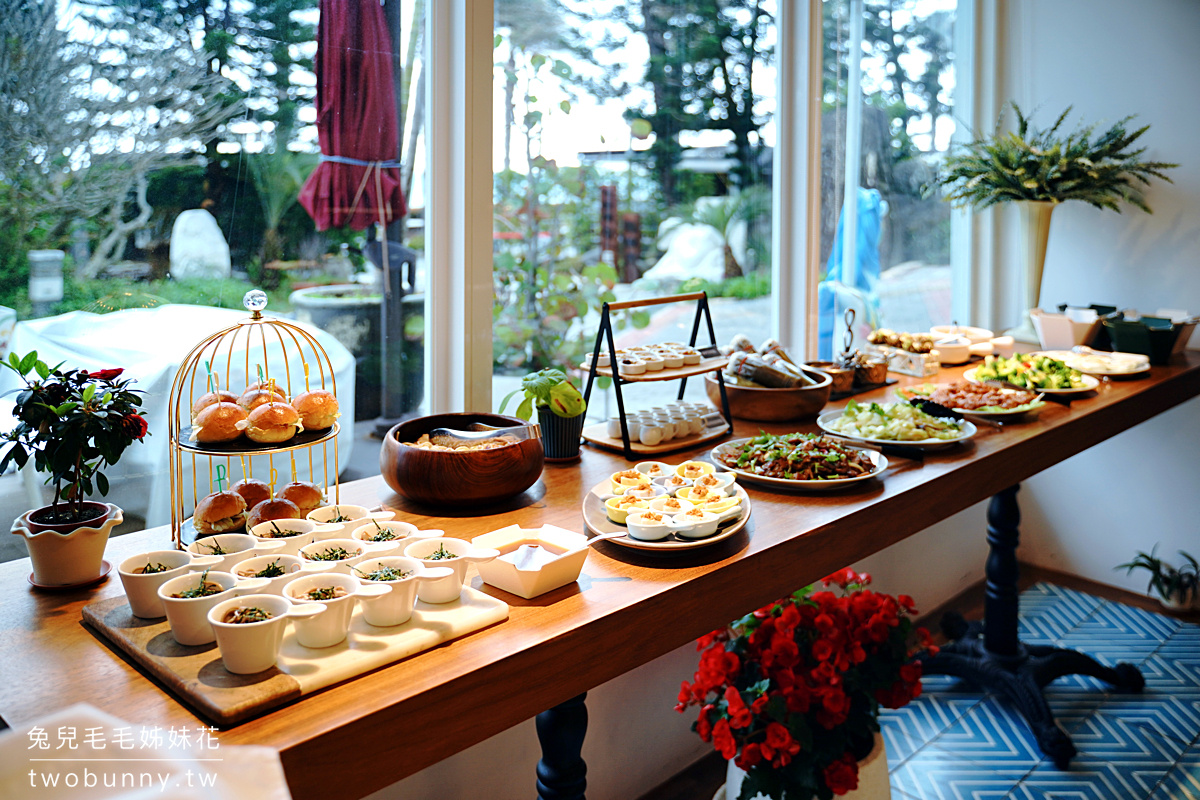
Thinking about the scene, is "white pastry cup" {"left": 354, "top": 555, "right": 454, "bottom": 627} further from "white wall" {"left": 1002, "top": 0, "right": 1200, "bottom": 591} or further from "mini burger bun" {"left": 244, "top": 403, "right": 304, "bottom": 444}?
"white wall" {"left": 1002, "top": 0, "right": 1200, "bottom": 591}

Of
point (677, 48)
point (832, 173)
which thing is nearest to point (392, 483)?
point (677, 48)

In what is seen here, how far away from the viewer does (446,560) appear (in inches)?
47.5

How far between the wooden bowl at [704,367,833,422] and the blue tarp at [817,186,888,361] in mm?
813

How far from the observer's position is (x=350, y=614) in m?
1.09

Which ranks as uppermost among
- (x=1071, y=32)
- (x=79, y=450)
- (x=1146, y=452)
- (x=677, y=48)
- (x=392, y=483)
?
(x=1071, y=32)

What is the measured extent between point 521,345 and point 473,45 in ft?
2.30

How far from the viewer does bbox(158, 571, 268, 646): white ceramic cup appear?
106 centimetres

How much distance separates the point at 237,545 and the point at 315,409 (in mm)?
251

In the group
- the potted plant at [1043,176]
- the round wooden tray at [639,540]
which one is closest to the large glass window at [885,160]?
the potted plant at [1043,176]

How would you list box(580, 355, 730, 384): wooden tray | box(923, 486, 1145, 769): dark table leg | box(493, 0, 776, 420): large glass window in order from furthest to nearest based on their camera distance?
box(923, 486, 1145, 769): dark table leg
box(493, 0, 776, 420): large glass window
box(580, 355, 730, 384): wooden tray

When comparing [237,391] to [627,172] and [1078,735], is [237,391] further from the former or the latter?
[1078,735]

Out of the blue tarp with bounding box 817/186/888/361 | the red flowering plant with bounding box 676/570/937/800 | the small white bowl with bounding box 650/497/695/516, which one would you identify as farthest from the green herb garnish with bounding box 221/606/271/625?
the blue tarp with bounding box 817/186/888/361

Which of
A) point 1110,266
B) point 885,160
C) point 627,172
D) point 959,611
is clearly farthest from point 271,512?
point 1110,266

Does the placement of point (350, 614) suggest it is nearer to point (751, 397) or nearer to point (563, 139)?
point (751, 397)
